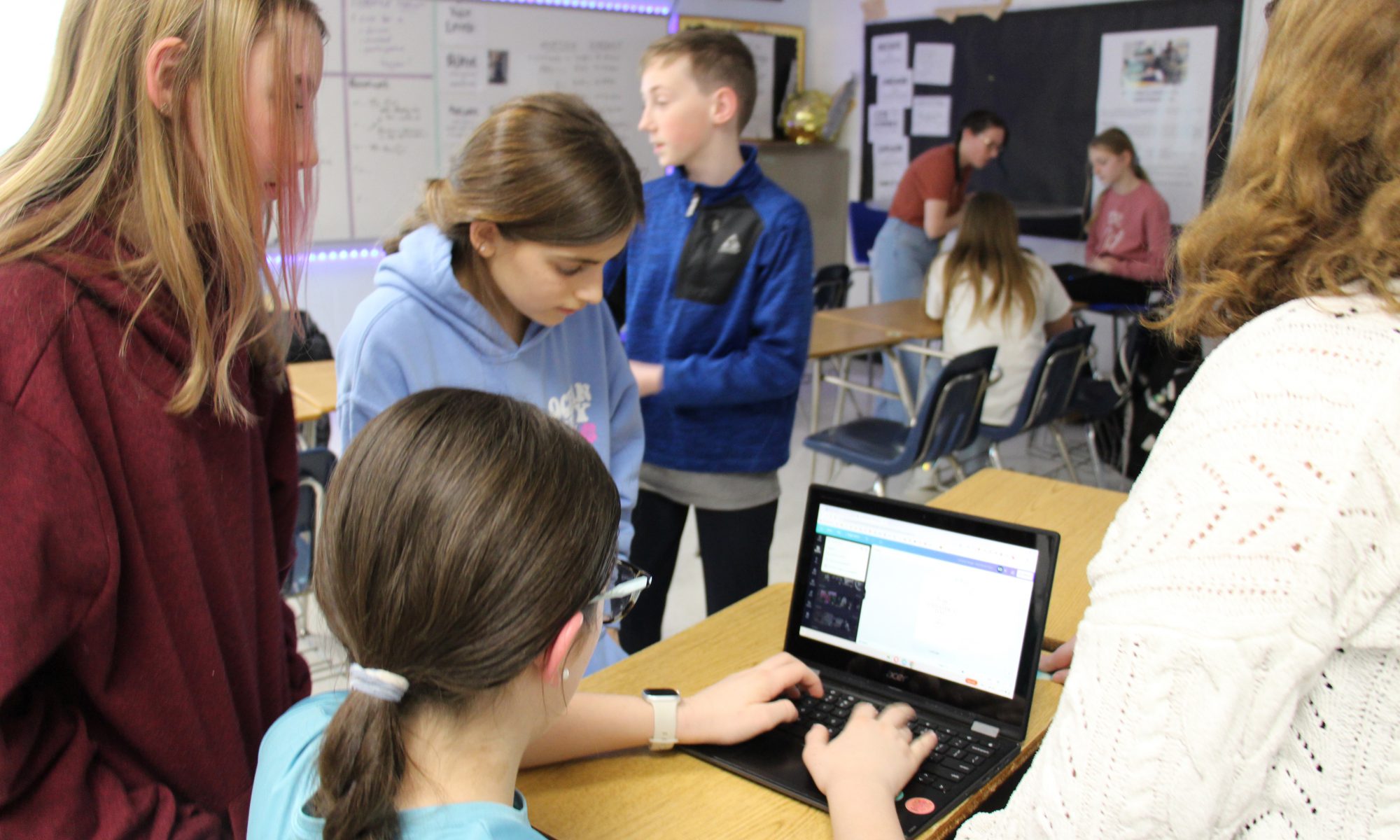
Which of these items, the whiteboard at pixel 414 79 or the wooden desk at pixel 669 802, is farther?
the whiteboard at pixel 414 79

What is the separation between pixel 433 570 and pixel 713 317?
4.31 ft

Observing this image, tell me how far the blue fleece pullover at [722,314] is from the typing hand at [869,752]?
95 cm

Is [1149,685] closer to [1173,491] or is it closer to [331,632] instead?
[1173,491]

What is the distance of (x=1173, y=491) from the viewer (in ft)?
2.02

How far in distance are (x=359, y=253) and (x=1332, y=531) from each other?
479cm

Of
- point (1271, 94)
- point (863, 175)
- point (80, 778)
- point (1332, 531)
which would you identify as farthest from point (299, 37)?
point (863, 175)

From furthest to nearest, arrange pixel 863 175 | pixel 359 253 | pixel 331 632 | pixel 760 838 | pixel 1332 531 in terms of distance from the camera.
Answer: pixel 863 175
pixel 359 253
pixel 760 838
pixel 331 632
pixel 1332 531

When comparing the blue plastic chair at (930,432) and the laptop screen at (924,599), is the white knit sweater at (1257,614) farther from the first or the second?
the blue plastic chair at (930,432)

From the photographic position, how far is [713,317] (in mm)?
2014

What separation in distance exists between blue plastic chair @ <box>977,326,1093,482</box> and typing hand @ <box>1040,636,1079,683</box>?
2.39 meters

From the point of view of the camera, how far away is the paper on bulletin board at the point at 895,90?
6.29m

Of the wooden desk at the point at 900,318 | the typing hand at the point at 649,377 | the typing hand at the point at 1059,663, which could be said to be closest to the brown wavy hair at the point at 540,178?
the typing hand at the point at 649,377

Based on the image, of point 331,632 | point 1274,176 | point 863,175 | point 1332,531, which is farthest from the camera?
point 863,175

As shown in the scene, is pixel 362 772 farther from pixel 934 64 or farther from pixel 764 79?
pixel 764 79
